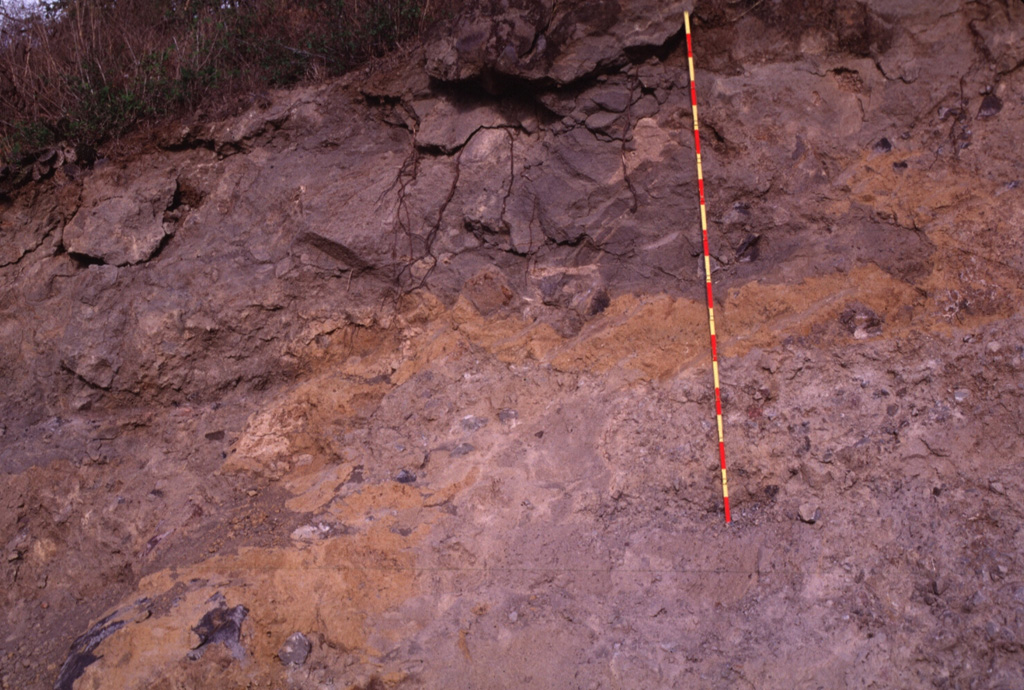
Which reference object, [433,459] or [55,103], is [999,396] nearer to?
[433,459]

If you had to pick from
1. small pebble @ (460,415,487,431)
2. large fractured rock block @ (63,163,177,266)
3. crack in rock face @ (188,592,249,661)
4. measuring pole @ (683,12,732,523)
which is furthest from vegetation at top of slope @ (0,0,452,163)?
crack in rock face @ (188,592,249,661)

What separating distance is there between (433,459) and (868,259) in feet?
8.32

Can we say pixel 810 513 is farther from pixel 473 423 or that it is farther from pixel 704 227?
pixel 473 423

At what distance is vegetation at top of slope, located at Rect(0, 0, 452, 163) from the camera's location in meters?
5.11

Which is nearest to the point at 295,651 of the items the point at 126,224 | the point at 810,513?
the point at 810,513

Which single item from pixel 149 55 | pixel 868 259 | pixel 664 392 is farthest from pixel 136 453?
pixel 868 259

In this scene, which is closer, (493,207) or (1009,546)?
(1009,546)

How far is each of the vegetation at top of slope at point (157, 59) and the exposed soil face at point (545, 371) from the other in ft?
1.09

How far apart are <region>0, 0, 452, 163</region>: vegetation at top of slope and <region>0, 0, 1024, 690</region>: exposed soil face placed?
13.1 inches

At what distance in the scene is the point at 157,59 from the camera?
17.7 ft

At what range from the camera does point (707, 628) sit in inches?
134

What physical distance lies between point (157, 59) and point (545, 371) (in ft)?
11.9

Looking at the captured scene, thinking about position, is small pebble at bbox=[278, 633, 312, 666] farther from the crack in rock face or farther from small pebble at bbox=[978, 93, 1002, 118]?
small pebble at bbox=[978, 93, 1002, 118]

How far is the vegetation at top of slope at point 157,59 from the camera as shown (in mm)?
5105
